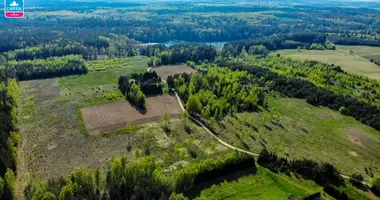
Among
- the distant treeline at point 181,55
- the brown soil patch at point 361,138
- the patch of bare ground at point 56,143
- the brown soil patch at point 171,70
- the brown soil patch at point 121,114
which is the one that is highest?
the distant treeline at point 181,55

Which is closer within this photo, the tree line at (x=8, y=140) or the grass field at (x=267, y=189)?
the tree line at (x=8, y=140)

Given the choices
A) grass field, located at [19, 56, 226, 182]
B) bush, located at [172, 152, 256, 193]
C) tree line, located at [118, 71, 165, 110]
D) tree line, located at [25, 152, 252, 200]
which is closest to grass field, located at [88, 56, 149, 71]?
tree line, located at [118, 71, 165, 110]

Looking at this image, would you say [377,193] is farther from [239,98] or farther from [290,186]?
[239,98]

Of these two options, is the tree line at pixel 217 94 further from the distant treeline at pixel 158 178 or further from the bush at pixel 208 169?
the distant treeline at pixel 158 178

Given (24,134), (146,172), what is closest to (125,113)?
(24,134)

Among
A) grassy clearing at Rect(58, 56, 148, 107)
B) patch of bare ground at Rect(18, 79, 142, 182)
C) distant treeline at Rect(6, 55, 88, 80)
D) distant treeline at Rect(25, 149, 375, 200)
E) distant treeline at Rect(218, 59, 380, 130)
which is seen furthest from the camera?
distant treeline at Rect(6, 55, 88, 80)

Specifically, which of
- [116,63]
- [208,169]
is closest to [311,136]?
[208,169]

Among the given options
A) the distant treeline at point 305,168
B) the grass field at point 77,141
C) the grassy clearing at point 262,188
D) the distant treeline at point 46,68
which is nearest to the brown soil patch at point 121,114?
the grass field at point 77,141

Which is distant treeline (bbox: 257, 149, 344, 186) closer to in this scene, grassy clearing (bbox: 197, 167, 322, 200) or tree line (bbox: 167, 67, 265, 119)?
grassy clearing (bbox: 197, 167, 322, 200)
